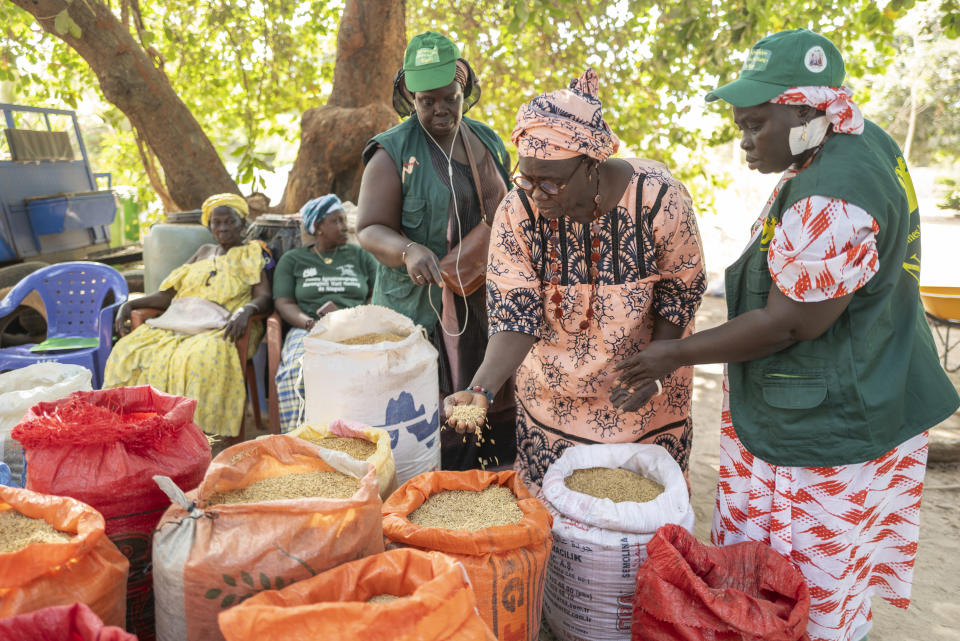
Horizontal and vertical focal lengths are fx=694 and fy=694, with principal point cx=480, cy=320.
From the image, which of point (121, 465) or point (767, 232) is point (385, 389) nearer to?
point (121, 465)

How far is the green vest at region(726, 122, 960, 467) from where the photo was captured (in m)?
1.74

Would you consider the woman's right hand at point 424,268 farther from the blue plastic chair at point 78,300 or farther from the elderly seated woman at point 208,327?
the blue plastic chair at point 78,300

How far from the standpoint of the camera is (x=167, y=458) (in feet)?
6.58

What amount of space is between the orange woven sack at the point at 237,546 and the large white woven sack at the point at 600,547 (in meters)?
0.71

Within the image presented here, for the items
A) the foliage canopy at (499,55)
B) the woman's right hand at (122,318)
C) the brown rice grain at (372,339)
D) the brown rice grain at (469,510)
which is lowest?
the brown rice grain at (469,510)

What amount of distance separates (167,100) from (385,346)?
3.99 meters

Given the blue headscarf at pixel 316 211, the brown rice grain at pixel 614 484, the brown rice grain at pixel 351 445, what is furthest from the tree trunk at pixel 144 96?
the brown rice grain at pixel 614 484

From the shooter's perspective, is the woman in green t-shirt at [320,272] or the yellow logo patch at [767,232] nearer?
the yellow logo patch at [767,232]

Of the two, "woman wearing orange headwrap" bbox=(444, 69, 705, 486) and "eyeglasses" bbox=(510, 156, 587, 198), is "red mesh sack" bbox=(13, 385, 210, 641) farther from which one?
"eyeglasses" bbox=(510, 156, 587, 198)

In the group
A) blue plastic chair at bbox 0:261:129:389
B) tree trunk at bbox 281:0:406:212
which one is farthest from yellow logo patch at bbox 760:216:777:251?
blue plastic chair at bbox 0:261:129:389

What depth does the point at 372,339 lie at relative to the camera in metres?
2.88

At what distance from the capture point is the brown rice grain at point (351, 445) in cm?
229

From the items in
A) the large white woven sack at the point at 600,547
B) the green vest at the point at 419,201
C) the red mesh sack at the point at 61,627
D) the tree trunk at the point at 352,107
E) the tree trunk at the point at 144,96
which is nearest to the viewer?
the red mesh sack at the point at 61,627

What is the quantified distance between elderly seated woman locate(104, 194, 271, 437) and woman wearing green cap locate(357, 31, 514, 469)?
143 cm
